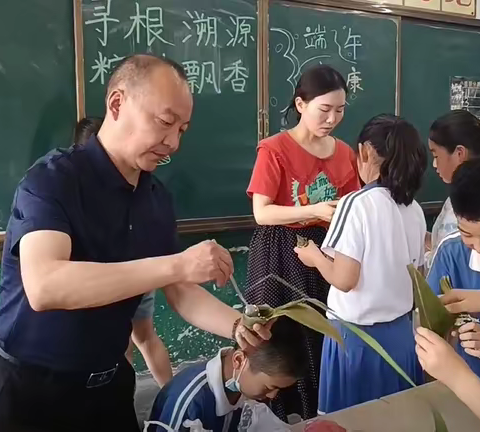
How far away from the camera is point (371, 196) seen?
6.58 feet

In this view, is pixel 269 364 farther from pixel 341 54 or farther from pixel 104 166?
pixel 341 54

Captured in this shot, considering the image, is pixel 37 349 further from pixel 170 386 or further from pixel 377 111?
pixel 377 111

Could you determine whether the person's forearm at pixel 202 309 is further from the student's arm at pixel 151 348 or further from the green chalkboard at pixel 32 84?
the green chalkboard at pixel 32 84

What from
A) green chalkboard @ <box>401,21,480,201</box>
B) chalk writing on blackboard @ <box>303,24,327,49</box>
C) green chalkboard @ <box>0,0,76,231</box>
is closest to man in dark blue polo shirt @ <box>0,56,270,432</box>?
green chalkboard @ <box>0,0,76,231</box>

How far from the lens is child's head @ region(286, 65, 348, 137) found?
2.54 meters

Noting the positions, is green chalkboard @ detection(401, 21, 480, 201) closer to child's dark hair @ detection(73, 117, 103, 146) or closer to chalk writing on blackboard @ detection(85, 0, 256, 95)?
chalk writing on blackboard @ detection(85, 0, 256, 95)

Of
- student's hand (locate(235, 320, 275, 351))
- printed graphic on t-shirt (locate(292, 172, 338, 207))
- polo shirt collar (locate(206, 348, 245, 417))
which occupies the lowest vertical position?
polo shirt collar (locate(206, 348, 245, 417))

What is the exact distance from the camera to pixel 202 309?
1.62m

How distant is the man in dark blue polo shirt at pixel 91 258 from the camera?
4.05 ft

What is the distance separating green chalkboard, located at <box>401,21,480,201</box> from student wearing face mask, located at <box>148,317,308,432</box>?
2.68 meters

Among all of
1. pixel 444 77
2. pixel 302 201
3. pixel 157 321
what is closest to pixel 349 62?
pixel 444 77

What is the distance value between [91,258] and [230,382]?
448mm

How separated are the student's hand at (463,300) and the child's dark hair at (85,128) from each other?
1.40 m

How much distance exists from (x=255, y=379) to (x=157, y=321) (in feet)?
5.35
